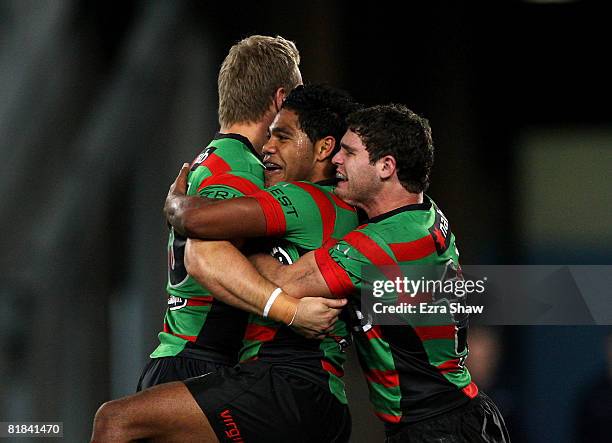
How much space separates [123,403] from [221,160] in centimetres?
91

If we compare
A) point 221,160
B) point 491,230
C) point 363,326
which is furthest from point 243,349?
point 491,230

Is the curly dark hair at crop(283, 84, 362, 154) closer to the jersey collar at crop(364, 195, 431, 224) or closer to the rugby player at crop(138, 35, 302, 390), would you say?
the rugby player at crop(138, 35, 302, 390)

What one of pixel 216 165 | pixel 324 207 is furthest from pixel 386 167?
pixel 216 165

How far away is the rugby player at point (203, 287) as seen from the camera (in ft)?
9.95

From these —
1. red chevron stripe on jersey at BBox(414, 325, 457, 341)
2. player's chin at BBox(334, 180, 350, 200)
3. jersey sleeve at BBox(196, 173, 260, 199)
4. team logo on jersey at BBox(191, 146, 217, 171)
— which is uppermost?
team logo on jersey at BBox(191, 146, 217, 171)

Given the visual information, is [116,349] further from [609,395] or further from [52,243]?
[609,395]

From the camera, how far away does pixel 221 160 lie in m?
3.12

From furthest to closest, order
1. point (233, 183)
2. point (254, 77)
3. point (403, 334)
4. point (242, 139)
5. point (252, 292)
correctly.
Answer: point (254, 77), point (242, 139), point (233, 183), point (403, 334), point (252, 292)

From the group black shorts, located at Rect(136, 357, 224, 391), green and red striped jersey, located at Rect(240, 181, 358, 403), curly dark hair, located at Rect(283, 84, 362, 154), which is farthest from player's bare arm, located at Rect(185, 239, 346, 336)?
curly dark hair, located at Rect(283, 84, 362, 154)

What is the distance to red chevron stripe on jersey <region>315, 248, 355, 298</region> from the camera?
281cm

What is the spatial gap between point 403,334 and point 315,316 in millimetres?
316

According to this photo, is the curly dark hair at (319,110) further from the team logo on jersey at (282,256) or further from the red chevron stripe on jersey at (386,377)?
the red chevron stripe on jersey at (386,377)

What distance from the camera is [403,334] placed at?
9.46ft

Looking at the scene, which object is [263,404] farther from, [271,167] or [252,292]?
[271,167]
